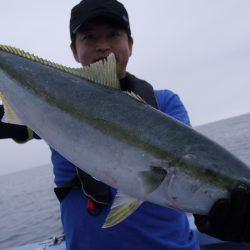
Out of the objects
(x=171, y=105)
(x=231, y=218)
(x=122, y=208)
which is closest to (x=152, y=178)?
(x=122, y=208)

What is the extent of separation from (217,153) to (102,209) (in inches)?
45.9

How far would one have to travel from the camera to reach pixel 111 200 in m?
3.22

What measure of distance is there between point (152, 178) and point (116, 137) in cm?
39

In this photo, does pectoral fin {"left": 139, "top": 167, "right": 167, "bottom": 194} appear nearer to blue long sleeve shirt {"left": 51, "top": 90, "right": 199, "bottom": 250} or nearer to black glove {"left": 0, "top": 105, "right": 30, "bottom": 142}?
blue long sleeve shirt {"left": 51, "top": 90, "right": 199, "bottom": 250}

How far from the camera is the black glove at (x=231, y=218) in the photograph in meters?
2.44

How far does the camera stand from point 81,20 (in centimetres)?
363

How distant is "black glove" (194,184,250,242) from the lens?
8.01ft

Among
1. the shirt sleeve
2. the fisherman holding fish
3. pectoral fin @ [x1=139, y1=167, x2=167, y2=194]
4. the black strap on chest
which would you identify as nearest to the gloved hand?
the fisherman holding fish

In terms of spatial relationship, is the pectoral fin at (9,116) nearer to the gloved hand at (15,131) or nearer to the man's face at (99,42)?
the gloved hand at (15,131)

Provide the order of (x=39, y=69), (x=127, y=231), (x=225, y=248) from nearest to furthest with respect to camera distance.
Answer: (x=39, y=69), (x=127, y=231), (x=225, y=248)

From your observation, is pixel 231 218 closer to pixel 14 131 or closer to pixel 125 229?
pixel 125 229

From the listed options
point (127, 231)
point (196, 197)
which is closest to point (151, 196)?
point (196, 197)

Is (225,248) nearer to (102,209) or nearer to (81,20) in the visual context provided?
(102,209)

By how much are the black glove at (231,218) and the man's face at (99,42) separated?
6.05 feet
